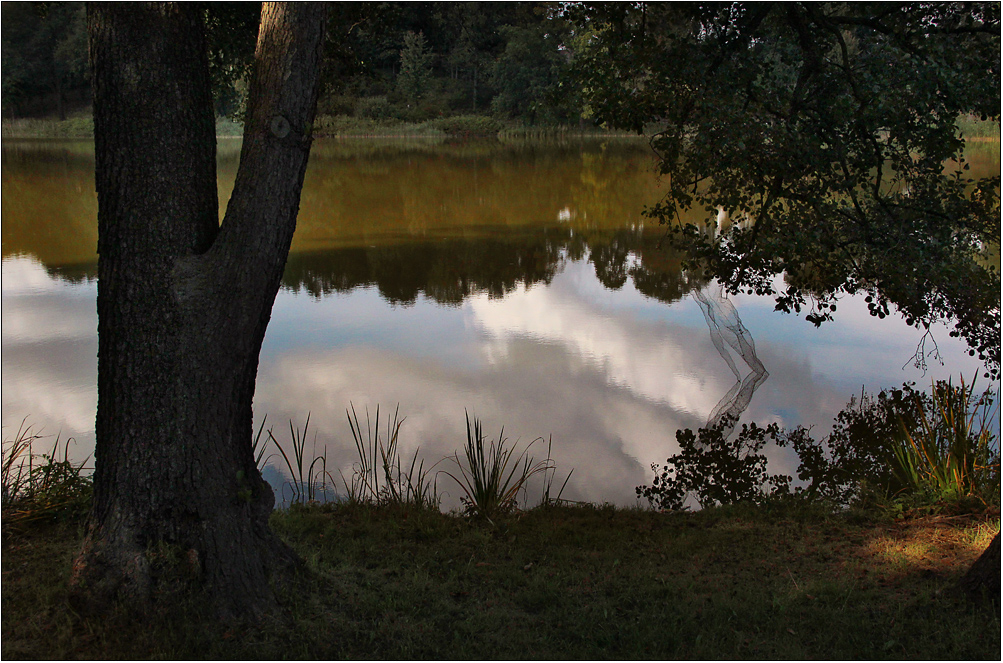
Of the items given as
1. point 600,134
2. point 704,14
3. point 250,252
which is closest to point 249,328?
point 250,252

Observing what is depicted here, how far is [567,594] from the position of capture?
336 centimetres

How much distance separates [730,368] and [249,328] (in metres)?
5.83

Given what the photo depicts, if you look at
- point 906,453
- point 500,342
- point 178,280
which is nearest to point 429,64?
point 500,342

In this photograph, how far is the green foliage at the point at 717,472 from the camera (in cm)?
513

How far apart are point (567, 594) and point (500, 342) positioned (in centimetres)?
538

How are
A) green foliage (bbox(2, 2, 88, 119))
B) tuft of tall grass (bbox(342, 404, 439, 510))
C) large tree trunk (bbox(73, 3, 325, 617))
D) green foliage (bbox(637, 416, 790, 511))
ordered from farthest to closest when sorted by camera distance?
1. green foliage (bbox(2, 2, 88, 119))
2. green foliage (bbox(637, 416, 790, 511))
3. tuft of tall grass (bbox(342, 404, 439, 510))
4. large tree trunk (bbox(73, 3, 325, 617))

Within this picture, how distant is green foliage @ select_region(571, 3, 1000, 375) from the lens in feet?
16.5

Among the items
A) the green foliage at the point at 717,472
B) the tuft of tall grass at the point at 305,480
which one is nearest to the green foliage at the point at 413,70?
the green foliage at the point at 717,472

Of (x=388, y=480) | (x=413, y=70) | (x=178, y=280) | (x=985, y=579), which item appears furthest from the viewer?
(x=413, y=70)

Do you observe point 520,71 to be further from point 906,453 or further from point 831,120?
point 906,453

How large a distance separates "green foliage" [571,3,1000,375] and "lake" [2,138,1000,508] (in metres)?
1.54

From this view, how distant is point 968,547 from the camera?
12.0 feet

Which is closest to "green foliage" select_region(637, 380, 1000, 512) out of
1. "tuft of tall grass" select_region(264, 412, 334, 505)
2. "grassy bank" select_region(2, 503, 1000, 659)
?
"grassy bank" select_region(2, 503, 1000, 659)

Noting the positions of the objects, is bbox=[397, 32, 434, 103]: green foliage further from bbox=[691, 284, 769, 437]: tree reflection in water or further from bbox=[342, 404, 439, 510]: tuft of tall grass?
bbox=[342, 404, 439, 510]: tuft of tall grass
